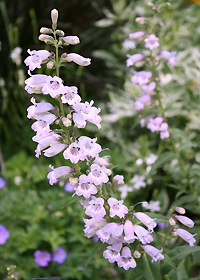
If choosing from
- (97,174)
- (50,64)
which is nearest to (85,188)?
(97,174)

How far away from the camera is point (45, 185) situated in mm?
2426

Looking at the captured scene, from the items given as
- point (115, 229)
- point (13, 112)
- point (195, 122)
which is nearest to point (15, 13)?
point (13, 112)

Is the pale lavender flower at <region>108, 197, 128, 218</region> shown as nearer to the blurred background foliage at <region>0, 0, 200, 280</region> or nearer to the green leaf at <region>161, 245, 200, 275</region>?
the green leaf at <region>161, 245, 200, 275</region>

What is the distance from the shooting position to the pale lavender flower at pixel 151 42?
1.46 m

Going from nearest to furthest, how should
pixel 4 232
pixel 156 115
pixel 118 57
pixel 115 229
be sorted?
pixel 115 229
pixel 156 115
pixel 4 232
pixel 118 57

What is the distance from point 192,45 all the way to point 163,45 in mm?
413

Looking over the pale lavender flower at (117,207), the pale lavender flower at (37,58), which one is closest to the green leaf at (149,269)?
the pale lavender flower at (117,207)

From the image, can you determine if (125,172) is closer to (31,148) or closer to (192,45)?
(31,148)

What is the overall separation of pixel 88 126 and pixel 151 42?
A: 1513 millimetres

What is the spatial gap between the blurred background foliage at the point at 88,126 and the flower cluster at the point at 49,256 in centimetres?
4

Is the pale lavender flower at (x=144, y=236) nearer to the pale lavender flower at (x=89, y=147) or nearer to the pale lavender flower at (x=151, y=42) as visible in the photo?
the pale lavender flower at (x=89, y=147)

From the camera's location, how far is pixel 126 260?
927 mm

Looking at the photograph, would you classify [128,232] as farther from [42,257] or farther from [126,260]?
[42,257]

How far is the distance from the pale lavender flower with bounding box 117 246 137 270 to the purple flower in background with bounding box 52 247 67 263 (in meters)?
0.85
